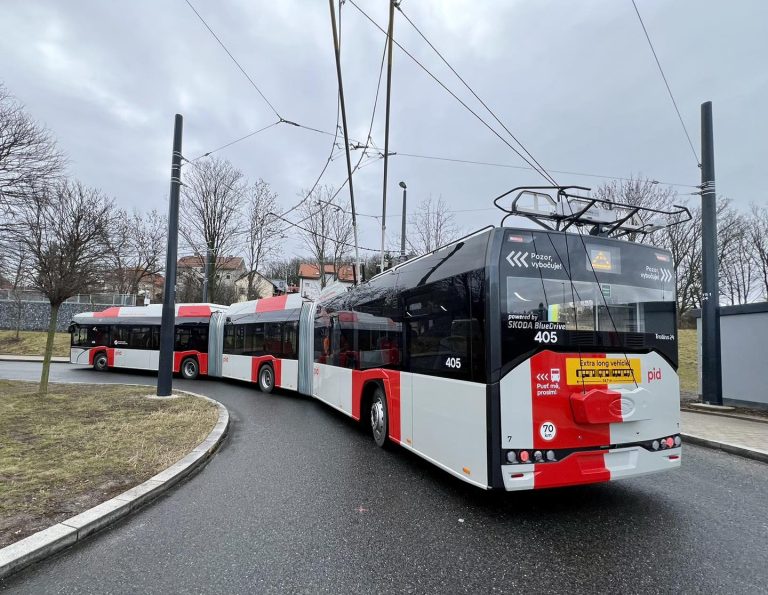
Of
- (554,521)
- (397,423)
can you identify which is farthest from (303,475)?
(554,521)

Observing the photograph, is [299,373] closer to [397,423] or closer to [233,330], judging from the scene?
[233,330]

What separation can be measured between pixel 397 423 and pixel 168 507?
2889 millimetres

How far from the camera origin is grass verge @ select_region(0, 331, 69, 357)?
29.2 m

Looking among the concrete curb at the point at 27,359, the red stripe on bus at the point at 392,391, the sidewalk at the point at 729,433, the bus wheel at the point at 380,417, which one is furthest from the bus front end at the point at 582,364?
the concrete curb at the point at 27,359

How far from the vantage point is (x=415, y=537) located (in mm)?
3727

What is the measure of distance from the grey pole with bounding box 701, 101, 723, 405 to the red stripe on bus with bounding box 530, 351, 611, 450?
8.43m

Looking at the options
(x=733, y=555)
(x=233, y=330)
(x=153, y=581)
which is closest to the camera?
(x=153, y=581)

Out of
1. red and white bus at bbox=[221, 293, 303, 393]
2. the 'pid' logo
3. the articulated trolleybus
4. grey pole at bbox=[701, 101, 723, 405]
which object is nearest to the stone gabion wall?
red and white bus at bbox=[221, 293, 303, 393]

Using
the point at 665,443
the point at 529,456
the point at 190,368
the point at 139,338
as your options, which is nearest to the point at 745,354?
the point at 665,443

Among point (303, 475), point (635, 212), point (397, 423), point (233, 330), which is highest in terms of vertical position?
point (635, 212)

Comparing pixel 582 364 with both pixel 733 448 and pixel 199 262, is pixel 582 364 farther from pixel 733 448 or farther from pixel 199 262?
pixel 199 262

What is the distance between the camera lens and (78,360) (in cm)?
2125

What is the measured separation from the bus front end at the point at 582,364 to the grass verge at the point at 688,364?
1097 cm

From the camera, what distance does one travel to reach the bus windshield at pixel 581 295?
411cm
